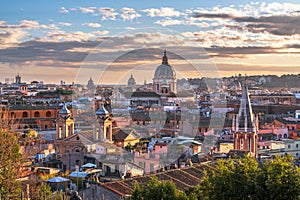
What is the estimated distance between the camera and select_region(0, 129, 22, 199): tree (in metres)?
5.64

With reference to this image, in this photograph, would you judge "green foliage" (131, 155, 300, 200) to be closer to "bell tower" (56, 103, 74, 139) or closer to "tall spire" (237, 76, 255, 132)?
"tall spire" (237, 76, 255, 132)

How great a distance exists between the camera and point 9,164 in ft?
19.1

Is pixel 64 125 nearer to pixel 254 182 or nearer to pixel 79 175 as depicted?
pixel 79 175

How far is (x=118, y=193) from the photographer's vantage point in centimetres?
748

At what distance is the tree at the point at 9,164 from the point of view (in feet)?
18.5

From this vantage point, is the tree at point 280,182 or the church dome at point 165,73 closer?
the tree at point 280,182

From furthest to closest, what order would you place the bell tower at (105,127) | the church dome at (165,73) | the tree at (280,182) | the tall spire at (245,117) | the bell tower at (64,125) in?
the church dome at (165,73) → the bell tower at (64,125) → the bell tower at (105,127) → the tall spire at (245,117) → the tree at (280,182)

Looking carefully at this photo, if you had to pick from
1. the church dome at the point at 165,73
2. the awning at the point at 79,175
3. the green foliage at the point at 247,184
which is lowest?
the awning at the point at 79,175

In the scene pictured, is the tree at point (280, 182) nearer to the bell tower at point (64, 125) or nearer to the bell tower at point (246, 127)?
the bell tower at point (246, 127)

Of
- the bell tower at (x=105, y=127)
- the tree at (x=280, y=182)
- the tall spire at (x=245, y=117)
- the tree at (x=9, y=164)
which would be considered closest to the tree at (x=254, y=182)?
the tree at (x=280, y=182)

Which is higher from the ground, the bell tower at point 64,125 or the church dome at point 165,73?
the church dome at point 165,73

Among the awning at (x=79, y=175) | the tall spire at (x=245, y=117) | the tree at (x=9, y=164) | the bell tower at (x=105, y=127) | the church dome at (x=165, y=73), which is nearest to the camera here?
the tree at (x=9, y=164)

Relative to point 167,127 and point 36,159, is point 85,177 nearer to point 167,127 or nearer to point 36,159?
point 36,159

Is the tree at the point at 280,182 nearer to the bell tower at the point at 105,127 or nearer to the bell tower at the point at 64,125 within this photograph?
the bell tower at the point at 105,127
